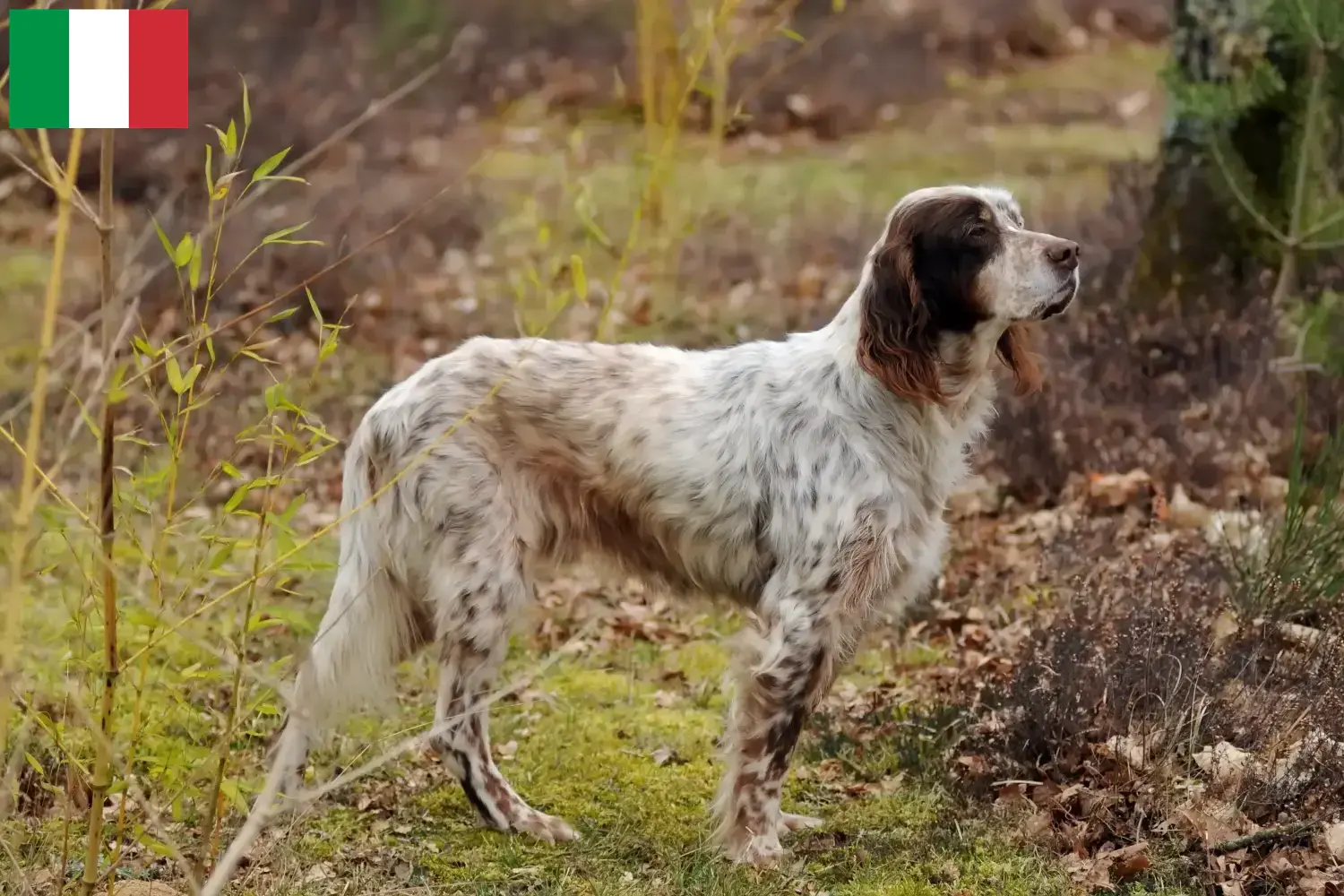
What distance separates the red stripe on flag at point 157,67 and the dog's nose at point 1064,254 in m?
2.14

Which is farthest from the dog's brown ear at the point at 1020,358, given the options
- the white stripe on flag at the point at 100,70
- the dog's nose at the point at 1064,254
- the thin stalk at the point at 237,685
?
the white stripe on flag at the point at 100,70

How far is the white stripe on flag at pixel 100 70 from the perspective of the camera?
215 centimetres

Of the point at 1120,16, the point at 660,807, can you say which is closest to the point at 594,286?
the point at 660,807

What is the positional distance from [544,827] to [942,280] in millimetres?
1716

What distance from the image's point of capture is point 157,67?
2223mm

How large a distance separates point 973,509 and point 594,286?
3670mm

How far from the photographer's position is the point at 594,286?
8.90 metres

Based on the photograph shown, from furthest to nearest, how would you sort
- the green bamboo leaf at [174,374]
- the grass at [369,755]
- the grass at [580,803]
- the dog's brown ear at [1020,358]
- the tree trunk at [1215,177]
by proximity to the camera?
the tree trunk at [1215,177]
the dog's brown ear at [1020,358]
the grass at [580,803]
the grass at [369,755]
the green bamboo leaf at [174,374]

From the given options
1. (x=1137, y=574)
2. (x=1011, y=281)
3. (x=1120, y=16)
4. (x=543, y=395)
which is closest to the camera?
(x=1011, y=281)

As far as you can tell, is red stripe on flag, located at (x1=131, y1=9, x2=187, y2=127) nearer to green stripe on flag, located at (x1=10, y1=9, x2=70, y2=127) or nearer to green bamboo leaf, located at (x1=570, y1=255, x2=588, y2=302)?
green stripe on flag, located at (x1=10, y1=9, x2=70, y2=127)

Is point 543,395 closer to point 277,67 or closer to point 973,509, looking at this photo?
point 973,509

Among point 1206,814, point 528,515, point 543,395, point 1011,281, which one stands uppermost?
point 1011,281

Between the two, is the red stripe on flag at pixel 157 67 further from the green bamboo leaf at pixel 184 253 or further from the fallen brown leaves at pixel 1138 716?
the fallen brown leaves at pixel 1138 716

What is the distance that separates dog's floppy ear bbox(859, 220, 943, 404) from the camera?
3.63 m
